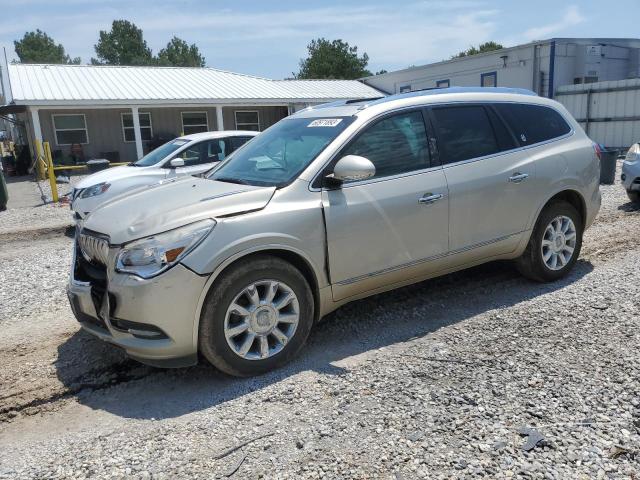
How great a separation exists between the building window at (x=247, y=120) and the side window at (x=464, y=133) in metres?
22.4

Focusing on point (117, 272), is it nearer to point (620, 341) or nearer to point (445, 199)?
point (445, 199)

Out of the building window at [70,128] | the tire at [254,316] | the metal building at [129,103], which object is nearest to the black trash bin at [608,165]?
the tire at [254,316]

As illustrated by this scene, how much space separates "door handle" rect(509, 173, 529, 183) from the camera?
4719 millimetres

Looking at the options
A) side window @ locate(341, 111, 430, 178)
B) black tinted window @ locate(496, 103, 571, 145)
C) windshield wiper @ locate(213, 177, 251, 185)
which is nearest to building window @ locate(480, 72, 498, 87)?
black tinted window @ locate(496, 103, 571, 145)

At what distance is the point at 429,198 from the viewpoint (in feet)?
13.9

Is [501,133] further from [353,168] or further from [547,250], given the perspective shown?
[353,168]

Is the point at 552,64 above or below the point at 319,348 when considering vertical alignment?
above

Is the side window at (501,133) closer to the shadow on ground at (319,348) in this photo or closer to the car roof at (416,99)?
the car roof at (416,99)

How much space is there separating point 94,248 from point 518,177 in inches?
139

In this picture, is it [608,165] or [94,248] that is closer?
[94,248]

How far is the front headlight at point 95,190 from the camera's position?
8570 mm

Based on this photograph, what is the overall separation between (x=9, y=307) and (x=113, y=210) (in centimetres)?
230

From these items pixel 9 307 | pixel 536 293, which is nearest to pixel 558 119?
pixel 536 293

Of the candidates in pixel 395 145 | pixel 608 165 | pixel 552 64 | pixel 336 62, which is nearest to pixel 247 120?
pixel 552 64
